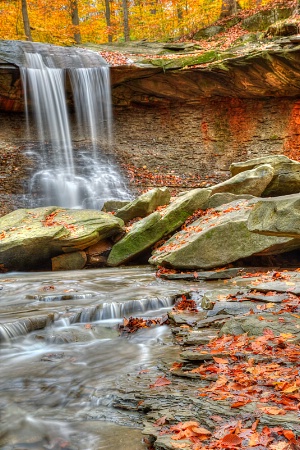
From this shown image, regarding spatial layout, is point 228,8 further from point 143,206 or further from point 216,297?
point 216,297

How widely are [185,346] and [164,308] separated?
1990mm

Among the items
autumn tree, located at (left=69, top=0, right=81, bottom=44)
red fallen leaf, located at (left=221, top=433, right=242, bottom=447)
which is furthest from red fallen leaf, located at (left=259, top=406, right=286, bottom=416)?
autumn tree, located at (left=69, top=0, right=81, bottom=44)

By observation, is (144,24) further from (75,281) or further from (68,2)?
(75,281)

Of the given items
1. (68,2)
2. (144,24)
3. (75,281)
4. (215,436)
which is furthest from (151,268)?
(144,24)

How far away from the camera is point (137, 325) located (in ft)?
18.0

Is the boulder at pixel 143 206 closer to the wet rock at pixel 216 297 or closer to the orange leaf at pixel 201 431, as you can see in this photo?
the wet rock at pixel 216 297

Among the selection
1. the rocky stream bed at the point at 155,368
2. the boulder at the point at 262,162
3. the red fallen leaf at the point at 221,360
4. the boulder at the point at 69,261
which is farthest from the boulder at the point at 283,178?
the red fallen leaf at the point at 221,360

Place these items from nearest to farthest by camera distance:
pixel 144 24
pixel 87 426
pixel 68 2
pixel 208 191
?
pixel 87 426 → pixel 208 191 → pixel 68 2 → pixel 144 24

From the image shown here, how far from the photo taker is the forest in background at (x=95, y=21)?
21.4 m

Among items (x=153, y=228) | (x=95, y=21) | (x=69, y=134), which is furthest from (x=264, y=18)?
(x=153, y=228)

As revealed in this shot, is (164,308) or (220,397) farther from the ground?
→ (220,397)

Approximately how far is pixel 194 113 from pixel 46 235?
39.2 feet

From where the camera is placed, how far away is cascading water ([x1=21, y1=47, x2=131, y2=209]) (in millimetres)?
16031

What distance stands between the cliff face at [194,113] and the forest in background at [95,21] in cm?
496
